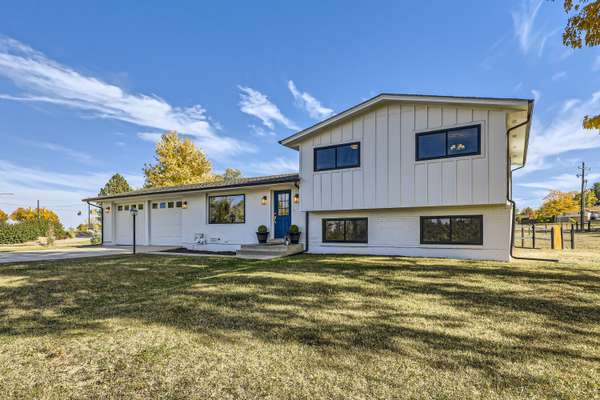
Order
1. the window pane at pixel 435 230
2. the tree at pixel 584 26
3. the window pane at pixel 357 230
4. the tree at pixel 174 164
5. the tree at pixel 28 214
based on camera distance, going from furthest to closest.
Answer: the tree at pixel 28 214, the tree at pixel 174 164, the window pane at pixel 357 230, the window pane at pixel 435 230, the tree at pixel 584 26

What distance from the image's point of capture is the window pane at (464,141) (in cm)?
870

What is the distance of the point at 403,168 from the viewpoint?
31.4 feet

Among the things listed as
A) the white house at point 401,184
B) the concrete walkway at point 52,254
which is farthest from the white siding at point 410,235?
the concrete walkway at point 52,254

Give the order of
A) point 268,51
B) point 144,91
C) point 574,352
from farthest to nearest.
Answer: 1. point 144,91
2. point 268,51
3. point 574,352

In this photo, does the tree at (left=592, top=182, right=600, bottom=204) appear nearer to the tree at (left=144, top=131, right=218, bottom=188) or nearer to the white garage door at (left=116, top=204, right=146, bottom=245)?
the tree at (left=144, top=131, right=218, bottom=188)

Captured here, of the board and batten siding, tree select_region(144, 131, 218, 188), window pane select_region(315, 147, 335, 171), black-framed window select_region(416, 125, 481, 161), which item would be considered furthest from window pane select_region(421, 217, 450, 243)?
tree select_region(144, 131, 218, 188)

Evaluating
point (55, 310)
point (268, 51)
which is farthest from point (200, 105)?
point (55, 310)

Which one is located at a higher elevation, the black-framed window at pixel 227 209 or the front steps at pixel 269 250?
the black-framed window at pixel 227 209

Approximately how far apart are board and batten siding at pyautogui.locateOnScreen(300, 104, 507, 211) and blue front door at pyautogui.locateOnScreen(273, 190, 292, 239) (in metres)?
1.01

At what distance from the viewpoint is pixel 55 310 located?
4.69m

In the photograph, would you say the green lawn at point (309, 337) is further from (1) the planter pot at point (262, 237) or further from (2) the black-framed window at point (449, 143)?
(1) the planter pot at point (262, 237)

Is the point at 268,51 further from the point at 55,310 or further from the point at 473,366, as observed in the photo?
the point at 473,366

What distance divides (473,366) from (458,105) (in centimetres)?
817

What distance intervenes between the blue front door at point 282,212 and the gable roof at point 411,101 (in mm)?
2028
